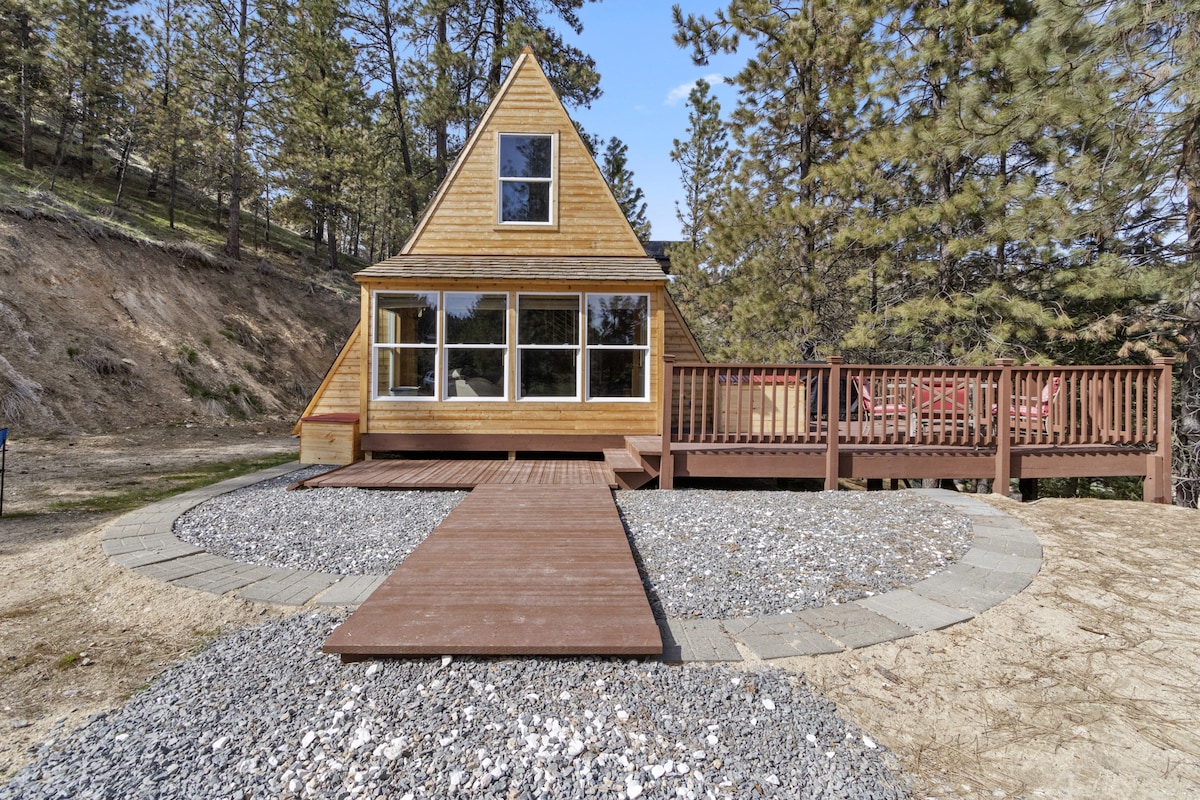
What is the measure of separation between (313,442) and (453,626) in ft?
20.0

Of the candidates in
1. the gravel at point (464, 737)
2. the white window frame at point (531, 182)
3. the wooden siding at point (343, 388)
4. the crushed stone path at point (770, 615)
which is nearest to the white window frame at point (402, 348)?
the wooden siding at point (343, 388)

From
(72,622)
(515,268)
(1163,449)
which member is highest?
(515,268)

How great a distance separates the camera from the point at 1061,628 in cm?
305

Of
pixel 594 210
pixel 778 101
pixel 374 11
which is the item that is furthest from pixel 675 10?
pixel 374 11

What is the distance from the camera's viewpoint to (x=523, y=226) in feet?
28.6

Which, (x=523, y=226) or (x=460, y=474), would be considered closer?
(x=460, y=474)

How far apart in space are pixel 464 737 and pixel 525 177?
27.4 ft

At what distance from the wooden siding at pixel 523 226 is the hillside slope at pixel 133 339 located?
7602mm

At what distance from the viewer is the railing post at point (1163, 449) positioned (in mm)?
6445

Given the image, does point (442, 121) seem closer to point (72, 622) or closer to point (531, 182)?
point (531, 182)

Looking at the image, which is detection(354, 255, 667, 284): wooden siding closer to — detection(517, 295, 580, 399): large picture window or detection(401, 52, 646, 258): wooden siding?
detection(401, 52, 646, 258): wooden siding

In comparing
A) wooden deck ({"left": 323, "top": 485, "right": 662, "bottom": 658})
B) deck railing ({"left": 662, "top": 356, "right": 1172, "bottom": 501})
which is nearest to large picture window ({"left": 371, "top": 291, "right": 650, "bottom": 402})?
deck railing ({"left": 662, "top": 356, "right": 1172, "bottom": 501})

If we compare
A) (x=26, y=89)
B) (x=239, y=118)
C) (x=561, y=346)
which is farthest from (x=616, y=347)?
(x=26, y=89)

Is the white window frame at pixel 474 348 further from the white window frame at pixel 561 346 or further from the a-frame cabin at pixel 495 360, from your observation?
the white window frame at pixel 561 346
